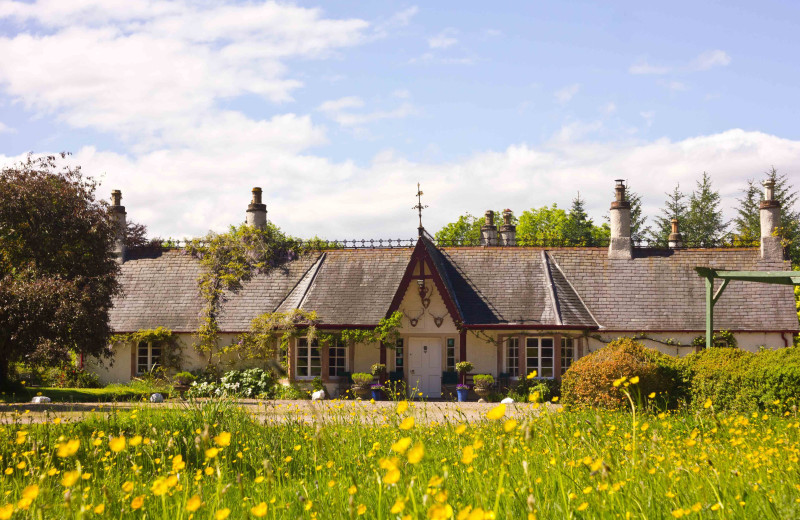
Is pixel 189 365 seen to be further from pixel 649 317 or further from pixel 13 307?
pixel 649 317

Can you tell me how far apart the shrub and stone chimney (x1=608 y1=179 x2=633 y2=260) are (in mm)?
10382

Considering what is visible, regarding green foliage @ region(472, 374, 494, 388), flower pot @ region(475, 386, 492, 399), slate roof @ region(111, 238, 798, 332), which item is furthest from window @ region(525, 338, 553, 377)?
flower pot @ region(475, 386, 492, 399)

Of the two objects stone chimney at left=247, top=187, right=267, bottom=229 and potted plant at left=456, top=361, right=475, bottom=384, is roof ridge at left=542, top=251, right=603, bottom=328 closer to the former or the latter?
potted plant at left=456, top=361, right=475, bottom=384

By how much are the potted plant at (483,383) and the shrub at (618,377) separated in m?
5.96

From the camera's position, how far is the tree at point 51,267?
18.2 m

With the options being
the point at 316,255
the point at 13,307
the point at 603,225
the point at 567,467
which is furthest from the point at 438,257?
the point at 603,225

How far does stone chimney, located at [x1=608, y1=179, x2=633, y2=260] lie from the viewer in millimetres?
28281

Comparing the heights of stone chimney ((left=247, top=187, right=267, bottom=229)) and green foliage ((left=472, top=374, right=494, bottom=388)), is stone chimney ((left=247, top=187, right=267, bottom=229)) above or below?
above

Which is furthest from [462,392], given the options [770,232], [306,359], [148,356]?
[770,232]

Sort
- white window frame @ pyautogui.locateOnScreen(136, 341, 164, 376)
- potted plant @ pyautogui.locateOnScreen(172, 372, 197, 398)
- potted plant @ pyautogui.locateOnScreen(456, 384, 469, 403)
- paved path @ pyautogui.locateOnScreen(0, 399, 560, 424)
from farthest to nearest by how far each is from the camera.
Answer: white window frame @ pyautogui.locateOnScreen(136, 341, 164, 376)
potted plant @ pyautogui.locateOnScreen(172, 372, 197, 398)
potted plant @ pyautogui.locateOnScreen(456, 384, 469, 403)
paved path @ pyautogui.locateOnScreen(0, 399, 560, 424)

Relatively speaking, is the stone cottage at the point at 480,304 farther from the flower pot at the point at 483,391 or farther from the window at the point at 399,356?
the flower pot at the point at 483,391

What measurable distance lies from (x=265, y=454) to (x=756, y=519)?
5493mm

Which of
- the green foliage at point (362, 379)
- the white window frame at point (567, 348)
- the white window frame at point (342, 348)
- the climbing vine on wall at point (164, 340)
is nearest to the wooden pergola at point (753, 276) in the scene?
the white window frame at point (567, 348)

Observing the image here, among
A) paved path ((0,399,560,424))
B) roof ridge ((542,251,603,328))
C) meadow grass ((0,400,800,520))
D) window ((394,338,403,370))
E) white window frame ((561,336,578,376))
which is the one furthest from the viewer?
roof ridge ((542,251,603,328))
